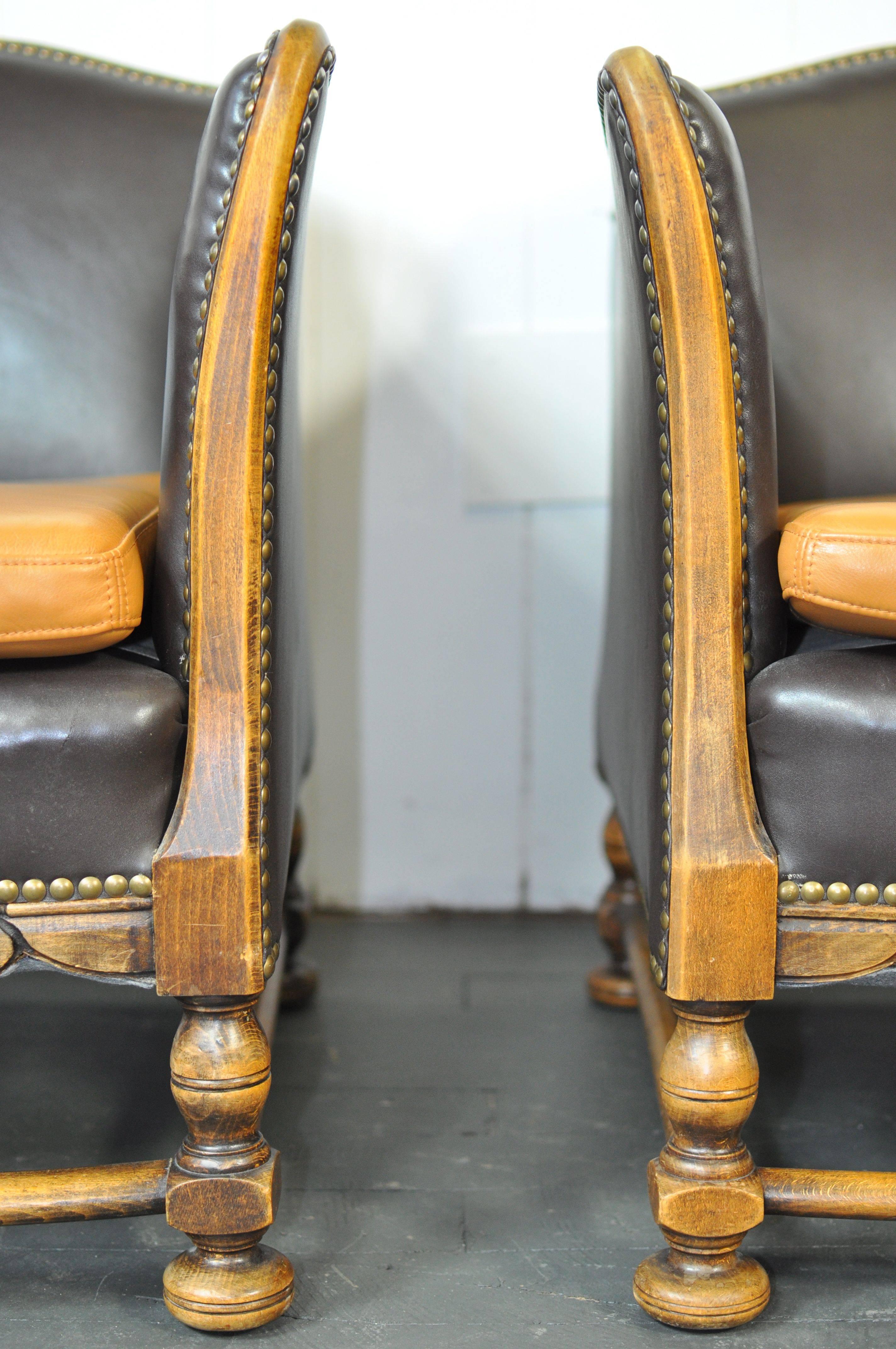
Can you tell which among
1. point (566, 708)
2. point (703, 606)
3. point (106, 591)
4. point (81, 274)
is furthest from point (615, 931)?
point (81, 274)

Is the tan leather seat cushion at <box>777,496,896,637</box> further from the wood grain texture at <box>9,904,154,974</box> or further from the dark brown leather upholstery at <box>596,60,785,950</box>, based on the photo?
the wood grain texture at <box>9,904,154,974</box>

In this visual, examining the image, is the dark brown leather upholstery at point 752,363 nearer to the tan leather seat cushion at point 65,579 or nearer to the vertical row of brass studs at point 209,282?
the vertical row of brass studs at point 209,282

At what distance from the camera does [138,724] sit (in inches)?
25.5

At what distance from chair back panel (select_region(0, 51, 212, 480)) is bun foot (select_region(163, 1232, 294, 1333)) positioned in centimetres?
69

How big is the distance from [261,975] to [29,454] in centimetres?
64

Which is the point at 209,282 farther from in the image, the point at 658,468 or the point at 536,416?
the point at 536,416

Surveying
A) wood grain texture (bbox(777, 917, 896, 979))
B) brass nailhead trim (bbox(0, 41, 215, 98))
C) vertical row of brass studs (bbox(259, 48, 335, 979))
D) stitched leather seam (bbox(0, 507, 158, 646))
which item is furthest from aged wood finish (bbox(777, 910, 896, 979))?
brass nailhead trim (bbox(0, 41, 215, 98))

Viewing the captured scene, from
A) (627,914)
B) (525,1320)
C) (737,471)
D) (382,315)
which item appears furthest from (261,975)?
(382,315)

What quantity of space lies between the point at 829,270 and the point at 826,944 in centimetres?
66

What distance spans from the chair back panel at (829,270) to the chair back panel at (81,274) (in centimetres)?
55

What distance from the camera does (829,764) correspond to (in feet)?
2.14

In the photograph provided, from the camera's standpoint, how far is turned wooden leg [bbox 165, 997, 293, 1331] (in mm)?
666

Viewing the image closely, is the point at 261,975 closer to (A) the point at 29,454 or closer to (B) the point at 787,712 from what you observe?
(B) the point at 787,712

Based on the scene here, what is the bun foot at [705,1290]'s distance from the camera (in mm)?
691
